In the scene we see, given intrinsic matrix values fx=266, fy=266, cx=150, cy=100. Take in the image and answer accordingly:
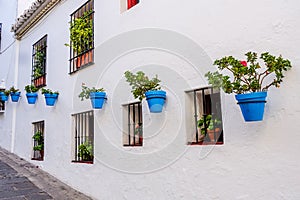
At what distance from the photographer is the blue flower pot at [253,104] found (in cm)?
248

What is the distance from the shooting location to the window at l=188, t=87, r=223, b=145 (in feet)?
10.6

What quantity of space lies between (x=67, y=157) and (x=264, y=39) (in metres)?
4.65

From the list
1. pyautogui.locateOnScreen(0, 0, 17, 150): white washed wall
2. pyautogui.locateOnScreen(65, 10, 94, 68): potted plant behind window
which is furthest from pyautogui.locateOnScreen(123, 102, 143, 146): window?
pyautogui.locateOnScreen(0, 0, 17, 150): white washed wall

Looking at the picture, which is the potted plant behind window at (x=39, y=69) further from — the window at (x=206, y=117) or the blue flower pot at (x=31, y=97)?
the window at (x=206, y=117)

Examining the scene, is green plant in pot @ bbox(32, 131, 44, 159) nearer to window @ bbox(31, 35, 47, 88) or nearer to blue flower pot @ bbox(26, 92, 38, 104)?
blue flower pot @ bbox(26, 92, 38, 104)

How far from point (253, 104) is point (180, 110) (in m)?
1.23

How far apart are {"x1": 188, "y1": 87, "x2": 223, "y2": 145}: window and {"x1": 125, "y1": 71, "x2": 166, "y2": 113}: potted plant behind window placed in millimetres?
433

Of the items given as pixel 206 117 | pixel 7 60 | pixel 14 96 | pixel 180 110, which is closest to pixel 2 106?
pixel 7 60

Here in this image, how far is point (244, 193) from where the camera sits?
278cm

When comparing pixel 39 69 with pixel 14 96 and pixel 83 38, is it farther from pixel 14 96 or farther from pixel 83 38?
pixel 83 38

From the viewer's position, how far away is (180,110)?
359 centimetres

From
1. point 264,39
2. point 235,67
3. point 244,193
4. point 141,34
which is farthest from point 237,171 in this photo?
point 141,34

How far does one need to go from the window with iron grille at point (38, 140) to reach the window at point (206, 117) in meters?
4.94

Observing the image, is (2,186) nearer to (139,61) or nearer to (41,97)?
(41,97)
